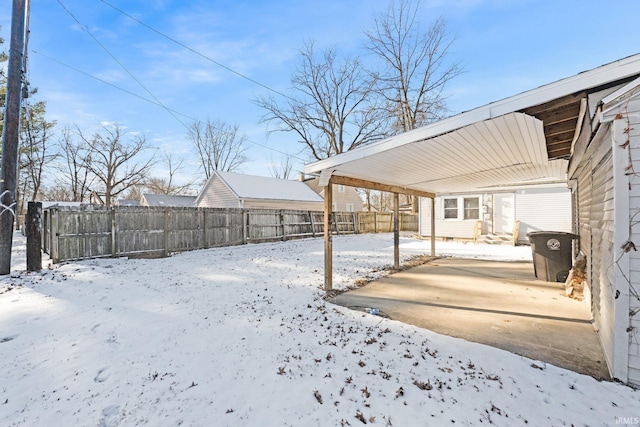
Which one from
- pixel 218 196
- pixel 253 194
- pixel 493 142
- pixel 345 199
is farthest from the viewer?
pixel 345 199

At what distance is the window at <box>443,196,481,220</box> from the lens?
13.1m

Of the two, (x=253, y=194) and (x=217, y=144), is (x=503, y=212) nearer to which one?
(x=253, y=194)

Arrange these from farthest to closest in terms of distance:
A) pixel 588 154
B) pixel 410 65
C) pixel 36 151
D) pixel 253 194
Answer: pixel 410 65
pixel 36 151
pixel 253 194
pixel 588 154

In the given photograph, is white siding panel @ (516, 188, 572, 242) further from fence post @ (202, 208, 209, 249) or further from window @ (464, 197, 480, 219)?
fence post @ (202, 208, 209, 249)

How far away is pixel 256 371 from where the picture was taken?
2.63 m

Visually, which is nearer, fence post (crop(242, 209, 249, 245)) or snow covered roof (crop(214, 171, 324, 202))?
fence post (crop(242, 209, 249, 245))

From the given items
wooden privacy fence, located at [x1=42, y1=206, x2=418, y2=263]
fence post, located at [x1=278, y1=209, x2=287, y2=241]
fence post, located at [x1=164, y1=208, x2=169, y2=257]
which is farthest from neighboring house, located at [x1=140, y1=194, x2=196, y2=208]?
fence post, located at [x1=164, y1=208, x2=169, y2=257]

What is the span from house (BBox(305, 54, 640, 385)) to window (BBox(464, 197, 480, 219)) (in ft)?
25.3

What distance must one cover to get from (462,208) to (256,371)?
13.1 m

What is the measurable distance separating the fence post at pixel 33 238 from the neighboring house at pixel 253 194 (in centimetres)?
1122

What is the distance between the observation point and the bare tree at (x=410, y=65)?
20750mm

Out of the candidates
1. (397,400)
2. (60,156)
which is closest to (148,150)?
(60,156)

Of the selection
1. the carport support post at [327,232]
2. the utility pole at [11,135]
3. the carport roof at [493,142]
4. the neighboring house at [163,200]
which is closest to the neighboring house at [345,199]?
the neighboring house at [163,200]

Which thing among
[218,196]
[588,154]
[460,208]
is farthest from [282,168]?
[588,154]
